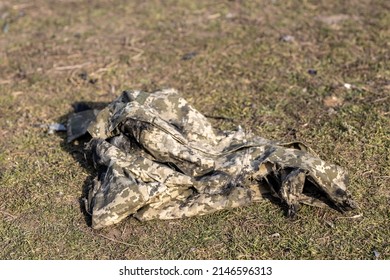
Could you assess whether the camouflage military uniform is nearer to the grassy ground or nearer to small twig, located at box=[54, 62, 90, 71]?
the grassy ground

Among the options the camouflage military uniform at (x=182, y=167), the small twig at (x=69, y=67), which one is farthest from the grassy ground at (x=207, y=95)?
the camouflage military uniform at (x=182, y=167)

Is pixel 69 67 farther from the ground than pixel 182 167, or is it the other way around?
pixel 182 167

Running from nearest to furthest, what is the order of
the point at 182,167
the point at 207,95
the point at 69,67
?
the point at 182,167
the point at 207,95
the point at 69,67

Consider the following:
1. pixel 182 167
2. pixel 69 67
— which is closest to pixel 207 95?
pixel 182 167

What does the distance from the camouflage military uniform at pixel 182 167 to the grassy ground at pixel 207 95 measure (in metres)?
0.15

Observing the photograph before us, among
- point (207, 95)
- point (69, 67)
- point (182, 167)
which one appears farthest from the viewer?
point (69, 67)

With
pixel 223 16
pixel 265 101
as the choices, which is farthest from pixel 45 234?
pixel 223 16

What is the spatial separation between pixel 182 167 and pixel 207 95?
1.88 m

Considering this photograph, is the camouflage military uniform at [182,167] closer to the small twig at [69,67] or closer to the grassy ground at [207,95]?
the grassy ground at [207,95]

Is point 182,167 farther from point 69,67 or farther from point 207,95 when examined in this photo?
point 69,67

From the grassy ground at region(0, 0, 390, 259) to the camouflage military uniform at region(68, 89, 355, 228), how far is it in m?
0.15

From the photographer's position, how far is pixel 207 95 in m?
6.73

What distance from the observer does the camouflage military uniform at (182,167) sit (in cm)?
473

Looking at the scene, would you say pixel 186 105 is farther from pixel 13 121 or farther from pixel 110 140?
pixel 13 121
